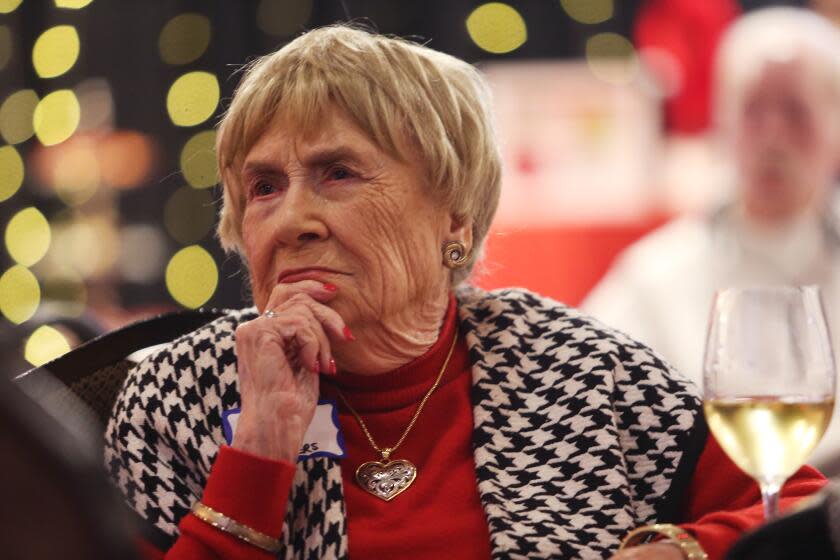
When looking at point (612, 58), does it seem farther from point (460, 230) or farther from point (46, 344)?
point (460, 230)

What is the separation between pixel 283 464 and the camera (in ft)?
4.82

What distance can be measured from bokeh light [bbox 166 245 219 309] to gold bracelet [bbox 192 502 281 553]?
3.75 metres

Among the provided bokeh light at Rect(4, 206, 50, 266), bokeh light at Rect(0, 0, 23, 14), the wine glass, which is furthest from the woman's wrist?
bokeh light at Rect(0, 0, 23, 14)

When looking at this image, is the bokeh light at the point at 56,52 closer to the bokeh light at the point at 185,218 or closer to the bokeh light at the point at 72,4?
the bokeh light at the point at 72,4

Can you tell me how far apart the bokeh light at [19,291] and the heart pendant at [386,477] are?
352 centimetres

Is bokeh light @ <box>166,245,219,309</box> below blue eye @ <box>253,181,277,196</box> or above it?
below

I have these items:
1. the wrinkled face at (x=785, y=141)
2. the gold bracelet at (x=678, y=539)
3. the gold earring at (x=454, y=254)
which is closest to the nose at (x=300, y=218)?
the gold earring at (x=454, y=254)

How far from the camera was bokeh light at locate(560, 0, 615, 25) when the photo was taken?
5.21 metres

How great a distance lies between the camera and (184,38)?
16.8 ft

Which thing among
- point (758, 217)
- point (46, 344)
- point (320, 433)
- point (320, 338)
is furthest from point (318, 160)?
point (758, 217)

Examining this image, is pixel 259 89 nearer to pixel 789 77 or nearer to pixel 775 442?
pixel 775 442

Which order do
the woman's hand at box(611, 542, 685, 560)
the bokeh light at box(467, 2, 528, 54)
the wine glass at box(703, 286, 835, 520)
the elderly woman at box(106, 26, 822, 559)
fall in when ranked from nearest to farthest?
the wine glass at box(703, 286, 835, 520) → the woman's hand at box(611, 542, 685, 560) → the elderly woman at box(106, 26, 822, 559) → the bokeh light at box(467, 2, 528, 54)

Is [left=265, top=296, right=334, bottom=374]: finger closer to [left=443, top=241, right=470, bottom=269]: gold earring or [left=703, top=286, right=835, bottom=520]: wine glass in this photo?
[left=443, top=241, right=470, bottom=269]: gold earring

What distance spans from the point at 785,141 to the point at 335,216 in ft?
7.11
